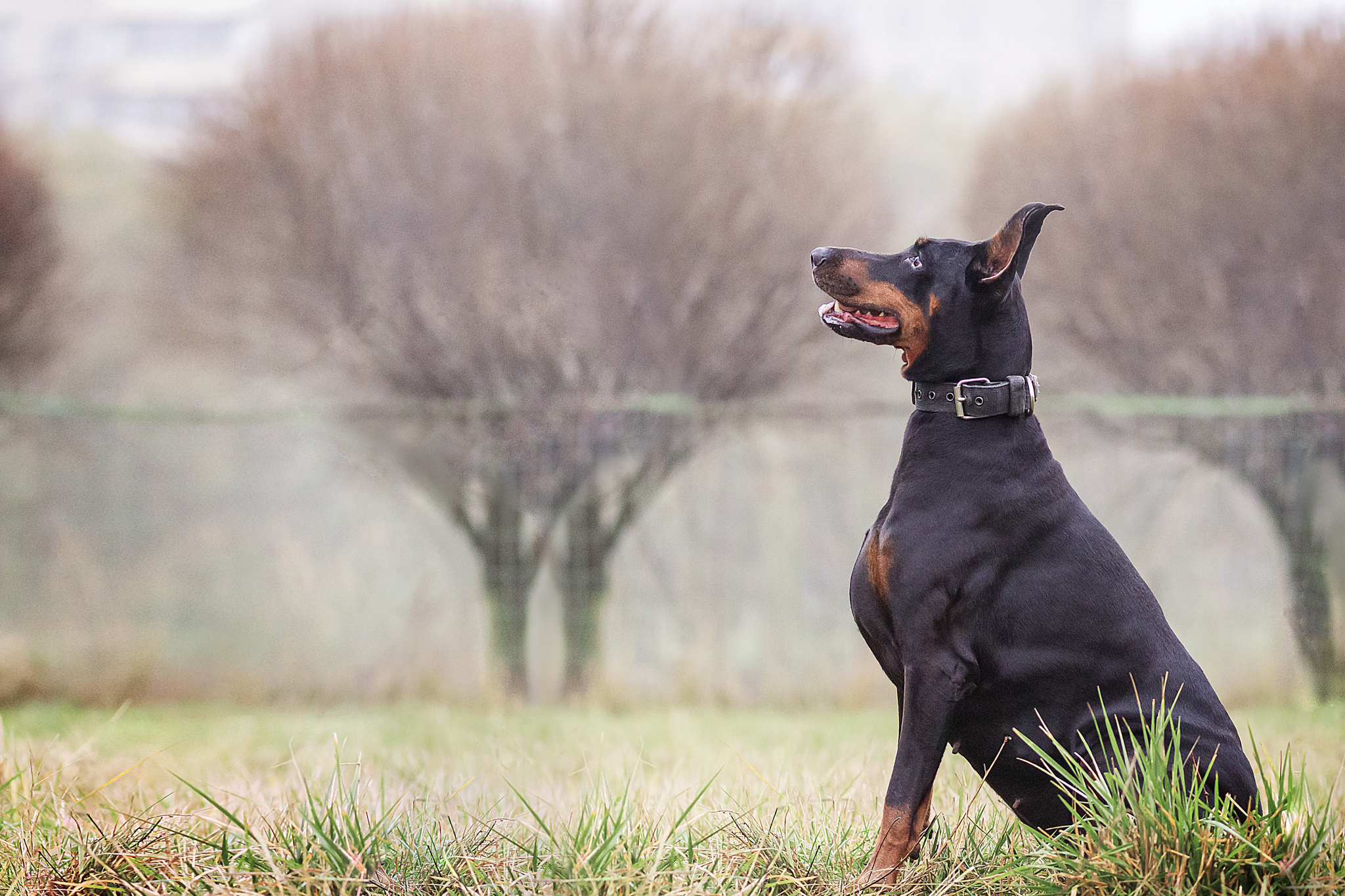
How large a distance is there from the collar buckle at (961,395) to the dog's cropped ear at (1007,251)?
189 millimetres

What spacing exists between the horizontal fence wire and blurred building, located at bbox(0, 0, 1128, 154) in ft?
6.92

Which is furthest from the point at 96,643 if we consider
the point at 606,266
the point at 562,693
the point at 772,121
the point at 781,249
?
the point at 772,121

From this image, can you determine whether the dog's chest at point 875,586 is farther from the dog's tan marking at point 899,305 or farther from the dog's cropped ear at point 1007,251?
the dog's cropped ear at point 1007,251

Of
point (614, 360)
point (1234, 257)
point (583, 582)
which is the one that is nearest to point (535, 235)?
point (614, 360)

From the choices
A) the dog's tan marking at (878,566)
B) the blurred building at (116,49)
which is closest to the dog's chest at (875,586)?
the dog's tan marking at (878,566)

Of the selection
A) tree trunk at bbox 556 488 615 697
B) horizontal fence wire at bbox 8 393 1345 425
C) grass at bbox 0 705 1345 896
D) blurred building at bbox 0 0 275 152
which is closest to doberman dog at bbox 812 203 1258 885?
grass at bbox 0 705 1345 896

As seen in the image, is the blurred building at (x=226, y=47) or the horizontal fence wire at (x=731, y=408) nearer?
the horizontal fence wire at (x=731, y=408)

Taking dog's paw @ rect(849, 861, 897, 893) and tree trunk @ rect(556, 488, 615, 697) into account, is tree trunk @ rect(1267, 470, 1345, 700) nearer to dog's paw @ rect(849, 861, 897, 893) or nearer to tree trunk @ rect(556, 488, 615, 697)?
tree trunk @ rect(556, 488, 615, 697)

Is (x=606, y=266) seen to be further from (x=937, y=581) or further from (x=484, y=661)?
(x=937, y=581)

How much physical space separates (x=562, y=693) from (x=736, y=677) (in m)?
1.04

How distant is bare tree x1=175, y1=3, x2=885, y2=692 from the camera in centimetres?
637

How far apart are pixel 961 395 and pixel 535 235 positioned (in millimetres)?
4551

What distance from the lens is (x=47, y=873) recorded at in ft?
7.45

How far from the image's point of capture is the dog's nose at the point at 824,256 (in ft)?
7.38
